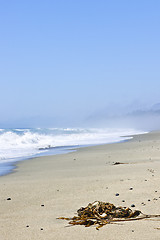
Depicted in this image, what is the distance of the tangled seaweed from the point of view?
494 centimetres

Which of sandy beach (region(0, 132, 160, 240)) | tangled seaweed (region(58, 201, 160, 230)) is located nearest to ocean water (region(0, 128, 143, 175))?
sandy beach (region(0, 132, 160, 240))

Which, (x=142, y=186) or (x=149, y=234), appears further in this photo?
(x=142, y=186)

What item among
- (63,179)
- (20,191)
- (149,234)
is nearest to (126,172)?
(63,179)

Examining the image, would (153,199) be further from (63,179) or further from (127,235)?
(63,179)

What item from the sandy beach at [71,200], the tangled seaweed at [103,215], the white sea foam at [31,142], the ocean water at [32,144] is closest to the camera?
the sandy beach at [71,200]

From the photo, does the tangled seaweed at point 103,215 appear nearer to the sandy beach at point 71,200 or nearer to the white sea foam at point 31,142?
the sandy beach at point 71,200

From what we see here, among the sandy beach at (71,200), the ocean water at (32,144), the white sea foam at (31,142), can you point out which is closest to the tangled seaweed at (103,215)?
the sandy beach at (71,200)

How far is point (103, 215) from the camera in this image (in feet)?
16.7

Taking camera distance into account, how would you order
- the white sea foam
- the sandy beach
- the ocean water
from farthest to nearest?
1. the white sea foam
2. the ocean water
3. the sandy beach

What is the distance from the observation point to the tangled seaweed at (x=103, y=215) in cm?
494

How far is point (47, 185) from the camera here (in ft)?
27.5

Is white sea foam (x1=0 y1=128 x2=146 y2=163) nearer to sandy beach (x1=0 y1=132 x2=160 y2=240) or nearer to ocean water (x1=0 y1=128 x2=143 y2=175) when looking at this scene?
ocean water (x1=0 y1=128 x2=143 y2=175)

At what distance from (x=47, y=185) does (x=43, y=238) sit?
3956mm

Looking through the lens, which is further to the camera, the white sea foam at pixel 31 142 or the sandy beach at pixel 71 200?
the white sea foam at pixel 31 142
